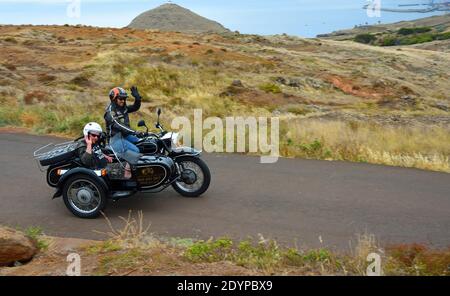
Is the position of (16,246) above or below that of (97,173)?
below

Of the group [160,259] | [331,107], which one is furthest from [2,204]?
[331,107]

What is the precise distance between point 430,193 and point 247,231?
3895 mm

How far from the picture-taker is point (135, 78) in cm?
3559

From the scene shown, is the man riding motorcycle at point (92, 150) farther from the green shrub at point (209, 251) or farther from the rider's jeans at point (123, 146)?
the green shrub at point (209, 251)

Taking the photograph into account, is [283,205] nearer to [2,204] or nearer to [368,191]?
[368,191]

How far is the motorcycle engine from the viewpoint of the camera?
8.45 meters

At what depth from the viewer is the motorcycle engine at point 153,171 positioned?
845 centimetres

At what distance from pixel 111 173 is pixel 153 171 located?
2.15ft

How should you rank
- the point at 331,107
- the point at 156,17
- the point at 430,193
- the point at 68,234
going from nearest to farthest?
1. the point at 68,234
2. the point at 430,193
3. the point at 331,107
4. the point at 156,17

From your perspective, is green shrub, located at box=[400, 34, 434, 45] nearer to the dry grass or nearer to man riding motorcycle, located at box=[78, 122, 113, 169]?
man riding motorcycle, located at box=[78, 122, 113, 169]

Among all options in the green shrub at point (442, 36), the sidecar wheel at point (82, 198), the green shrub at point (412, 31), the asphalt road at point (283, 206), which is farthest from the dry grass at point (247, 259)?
the green shrub at point (412, 31)

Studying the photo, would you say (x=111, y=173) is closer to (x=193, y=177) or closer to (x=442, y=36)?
(x=193, y=177)

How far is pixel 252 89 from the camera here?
1372 inches
